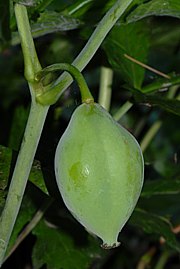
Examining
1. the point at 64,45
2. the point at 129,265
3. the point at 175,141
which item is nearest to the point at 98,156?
the point at 64,45

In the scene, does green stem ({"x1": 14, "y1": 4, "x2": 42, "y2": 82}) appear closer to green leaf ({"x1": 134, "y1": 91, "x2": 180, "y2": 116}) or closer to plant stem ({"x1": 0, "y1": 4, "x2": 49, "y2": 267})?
plant stem ({"x1": 0, "y1": 4, "x2": 49, "y2": 267})

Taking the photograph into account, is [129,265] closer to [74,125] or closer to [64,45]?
[64,45]

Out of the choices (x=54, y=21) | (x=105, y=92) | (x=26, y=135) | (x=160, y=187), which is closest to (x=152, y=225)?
(x=160, y=187)

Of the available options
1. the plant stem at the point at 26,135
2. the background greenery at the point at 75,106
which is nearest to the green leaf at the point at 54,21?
the background greenery at the point at 75,106

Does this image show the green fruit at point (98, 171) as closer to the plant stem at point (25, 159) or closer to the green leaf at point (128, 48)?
the plant stem at point (25, 159)

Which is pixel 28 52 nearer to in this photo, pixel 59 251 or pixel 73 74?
pixel 73 74
